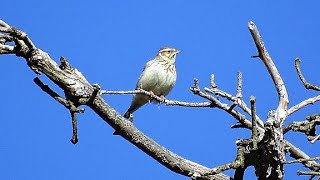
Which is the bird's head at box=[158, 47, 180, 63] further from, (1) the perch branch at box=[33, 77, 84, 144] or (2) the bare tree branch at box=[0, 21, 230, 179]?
(1) the perch branch at box=[33, 77, 84, 144]

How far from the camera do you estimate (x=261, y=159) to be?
410cm

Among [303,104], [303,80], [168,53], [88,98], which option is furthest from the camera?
[168,53]

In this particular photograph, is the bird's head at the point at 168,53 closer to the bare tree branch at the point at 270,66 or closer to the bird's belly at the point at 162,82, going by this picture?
the bird's belly at the point at 162,82

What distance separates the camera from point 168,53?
1328 centimetres

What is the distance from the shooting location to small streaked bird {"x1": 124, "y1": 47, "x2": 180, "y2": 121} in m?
12.1

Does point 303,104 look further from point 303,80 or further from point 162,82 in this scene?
point 162,82

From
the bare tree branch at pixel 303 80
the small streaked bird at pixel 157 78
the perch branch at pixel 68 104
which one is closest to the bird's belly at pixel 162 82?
the small streaked bird at pixel 157 78

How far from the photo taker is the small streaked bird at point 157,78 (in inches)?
478

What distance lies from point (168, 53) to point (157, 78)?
1319mm

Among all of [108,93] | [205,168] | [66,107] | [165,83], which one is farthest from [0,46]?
[165,83]

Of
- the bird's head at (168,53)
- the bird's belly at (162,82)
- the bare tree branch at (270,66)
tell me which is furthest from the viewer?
the bird's head at (168,53)

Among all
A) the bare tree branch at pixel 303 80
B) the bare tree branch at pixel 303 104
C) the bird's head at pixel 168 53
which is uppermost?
the bird's head at pixel 168 53

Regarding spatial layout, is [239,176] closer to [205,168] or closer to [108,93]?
[205,168]

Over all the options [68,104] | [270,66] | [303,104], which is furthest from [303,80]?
[68,104]
